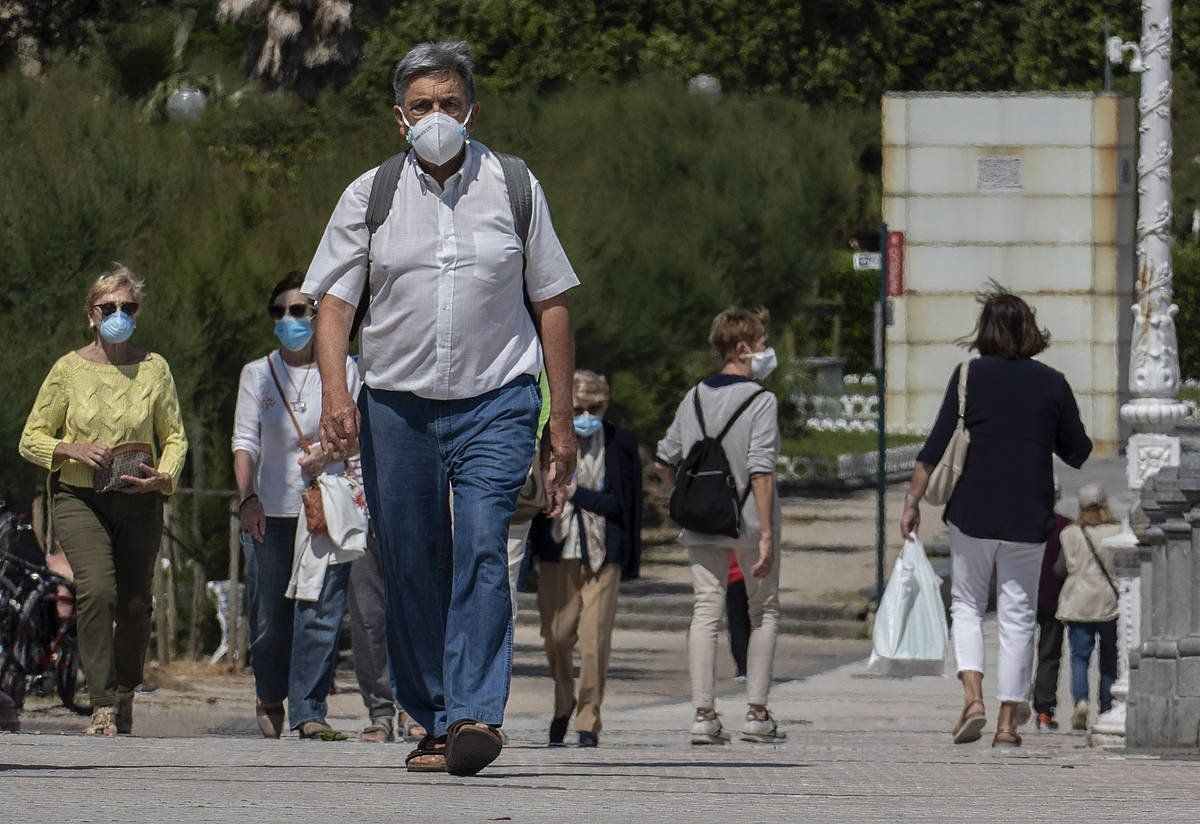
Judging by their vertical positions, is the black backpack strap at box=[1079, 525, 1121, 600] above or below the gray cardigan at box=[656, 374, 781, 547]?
below

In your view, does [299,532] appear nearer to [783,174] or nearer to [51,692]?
[51,692]

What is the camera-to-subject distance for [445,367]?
627 centimetres

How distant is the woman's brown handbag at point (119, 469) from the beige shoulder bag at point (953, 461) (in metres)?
2.79

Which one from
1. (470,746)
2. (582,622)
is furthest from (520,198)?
(582,622)

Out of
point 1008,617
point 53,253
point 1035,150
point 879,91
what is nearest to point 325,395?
point 1008,617

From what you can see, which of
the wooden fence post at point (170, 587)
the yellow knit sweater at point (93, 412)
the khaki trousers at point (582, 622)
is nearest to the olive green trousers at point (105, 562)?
the yellow knit sweater at point (93, 412)

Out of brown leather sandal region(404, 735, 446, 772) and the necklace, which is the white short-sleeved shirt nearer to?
brown leather sandal region(404, 735, 446, 772)

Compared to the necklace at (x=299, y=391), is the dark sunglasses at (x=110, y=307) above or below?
above

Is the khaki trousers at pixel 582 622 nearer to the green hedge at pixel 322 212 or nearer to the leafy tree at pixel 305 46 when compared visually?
the green hedge at pixel 322 212

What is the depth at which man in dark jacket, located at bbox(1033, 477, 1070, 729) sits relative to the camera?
13.2m

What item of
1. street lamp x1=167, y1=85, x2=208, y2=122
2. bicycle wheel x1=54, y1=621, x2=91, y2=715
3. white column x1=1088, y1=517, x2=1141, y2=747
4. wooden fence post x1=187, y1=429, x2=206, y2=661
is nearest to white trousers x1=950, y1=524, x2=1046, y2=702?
white column x1=1088, y1=517, x2=1141, y2=747

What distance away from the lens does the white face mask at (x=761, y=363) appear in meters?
10.6

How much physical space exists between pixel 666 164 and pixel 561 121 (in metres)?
1.17

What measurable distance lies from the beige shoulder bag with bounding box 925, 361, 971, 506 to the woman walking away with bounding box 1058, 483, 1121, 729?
11.7 ft
